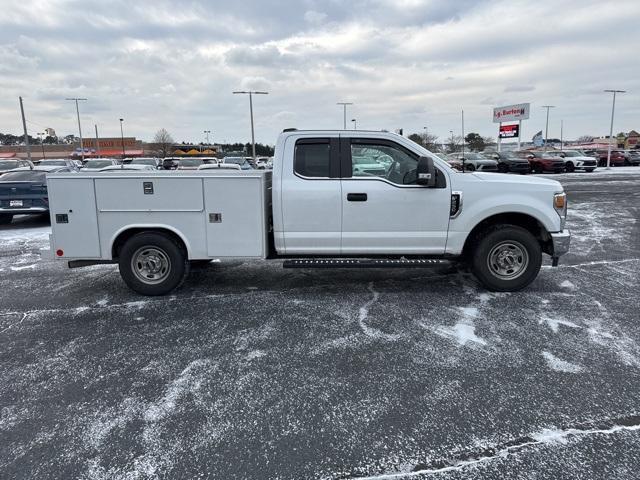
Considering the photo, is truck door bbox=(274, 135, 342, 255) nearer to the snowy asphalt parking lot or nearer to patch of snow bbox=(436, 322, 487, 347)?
the snowy asphalt parking lot

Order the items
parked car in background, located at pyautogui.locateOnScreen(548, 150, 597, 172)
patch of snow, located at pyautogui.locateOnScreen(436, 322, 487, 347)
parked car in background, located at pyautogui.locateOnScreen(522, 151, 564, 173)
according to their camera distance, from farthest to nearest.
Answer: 1. parked car in background, located at pyautogui.locateOnScreen(548, 150, 597, 172)
2. parked car in background, located at pyautogui.locateOnScreen(522, 151, 564, 173)
3. patch of snow, located at pyautogui.locateOnScreen(436, 322, 487, 347)

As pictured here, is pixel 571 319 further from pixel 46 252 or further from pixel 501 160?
pixel 501 160

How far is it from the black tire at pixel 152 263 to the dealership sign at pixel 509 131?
1912 inches

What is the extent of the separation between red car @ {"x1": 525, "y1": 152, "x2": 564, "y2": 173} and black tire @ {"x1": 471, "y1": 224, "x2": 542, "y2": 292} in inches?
1247

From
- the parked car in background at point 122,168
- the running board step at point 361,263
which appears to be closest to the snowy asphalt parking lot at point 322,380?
the running board step at point 361,263

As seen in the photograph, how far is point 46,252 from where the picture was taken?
19.7 ft

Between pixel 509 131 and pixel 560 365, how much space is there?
49724mm

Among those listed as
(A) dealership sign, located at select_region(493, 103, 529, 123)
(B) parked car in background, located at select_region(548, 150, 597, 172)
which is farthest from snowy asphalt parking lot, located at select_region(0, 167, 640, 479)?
(A) dealership sign, located at select_region(493, 103, 529, 123)

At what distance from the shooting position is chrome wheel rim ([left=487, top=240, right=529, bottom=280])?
5867 mm

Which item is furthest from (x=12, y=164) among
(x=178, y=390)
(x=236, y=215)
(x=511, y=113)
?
(x=511, y=113)

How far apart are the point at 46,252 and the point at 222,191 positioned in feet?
8.18

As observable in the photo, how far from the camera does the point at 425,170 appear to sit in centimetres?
535

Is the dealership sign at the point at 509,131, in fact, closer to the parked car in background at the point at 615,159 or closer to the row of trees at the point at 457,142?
the parked car in background at the point at 615,159

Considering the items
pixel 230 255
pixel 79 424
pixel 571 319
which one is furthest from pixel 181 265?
pixel 571 319
